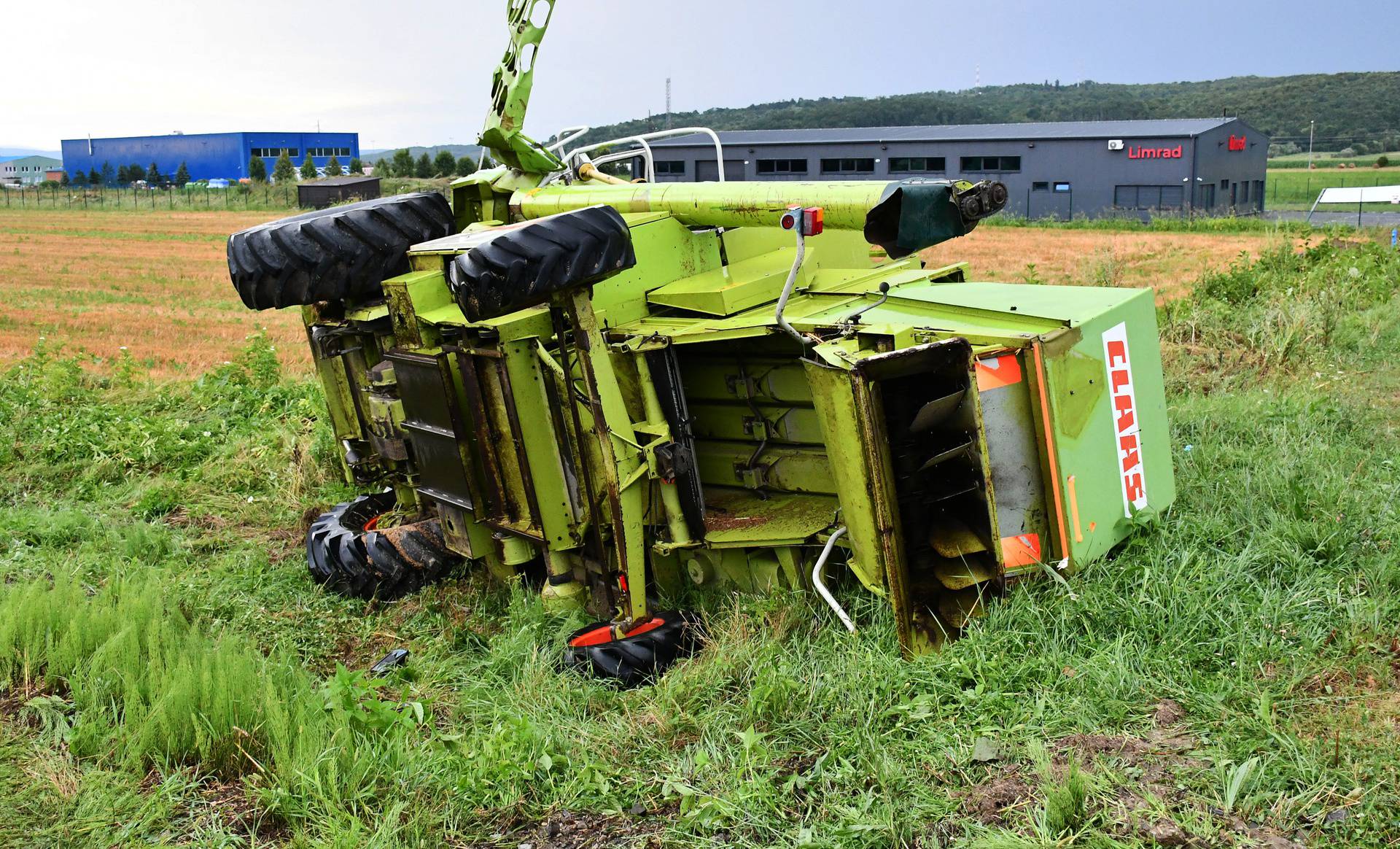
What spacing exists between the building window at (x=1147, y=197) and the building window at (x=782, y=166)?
33.4 ft

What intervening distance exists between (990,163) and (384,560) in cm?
3498

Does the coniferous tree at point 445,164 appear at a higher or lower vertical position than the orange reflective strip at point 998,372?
higher

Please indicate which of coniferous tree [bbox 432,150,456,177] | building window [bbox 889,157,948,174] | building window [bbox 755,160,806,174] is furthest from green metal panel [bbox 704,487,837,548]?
coniferous tree [bbox 432,150,456,177]

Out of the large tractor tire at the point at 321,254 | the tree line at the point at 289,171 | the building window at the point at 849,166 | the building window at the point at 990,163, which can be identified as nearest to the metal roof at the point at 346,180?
the tree line at the point at 289,171

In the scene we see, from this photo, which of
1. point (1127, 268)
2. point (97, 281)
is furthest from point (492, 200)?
point (97, 281)

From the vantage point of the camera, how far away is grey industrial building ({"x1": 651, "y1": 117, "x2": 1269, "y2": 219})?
115 feet

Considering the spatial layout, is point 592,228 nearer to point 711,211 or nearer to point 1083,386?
point 711,211

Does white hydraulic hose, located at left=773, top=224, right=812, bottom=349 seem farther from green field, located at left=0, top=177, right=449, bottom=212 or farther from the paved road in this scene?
green field, located at left=0, top=177, right=449, bottom=212

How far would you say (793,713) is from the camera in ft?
13.6

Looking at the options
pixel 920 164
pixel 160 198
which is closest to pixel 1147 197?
pixel 920 164

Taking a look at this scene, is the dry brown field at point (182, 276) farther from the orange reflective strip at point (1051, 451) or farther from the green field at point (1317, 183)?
the green field at point (1317, 183)

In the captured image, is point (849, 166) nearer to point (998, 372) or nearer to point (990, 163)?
point (990, 163)

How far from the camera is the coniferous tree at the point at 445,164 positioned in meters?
53.2

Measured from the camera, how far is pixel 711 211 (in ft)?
18.6
